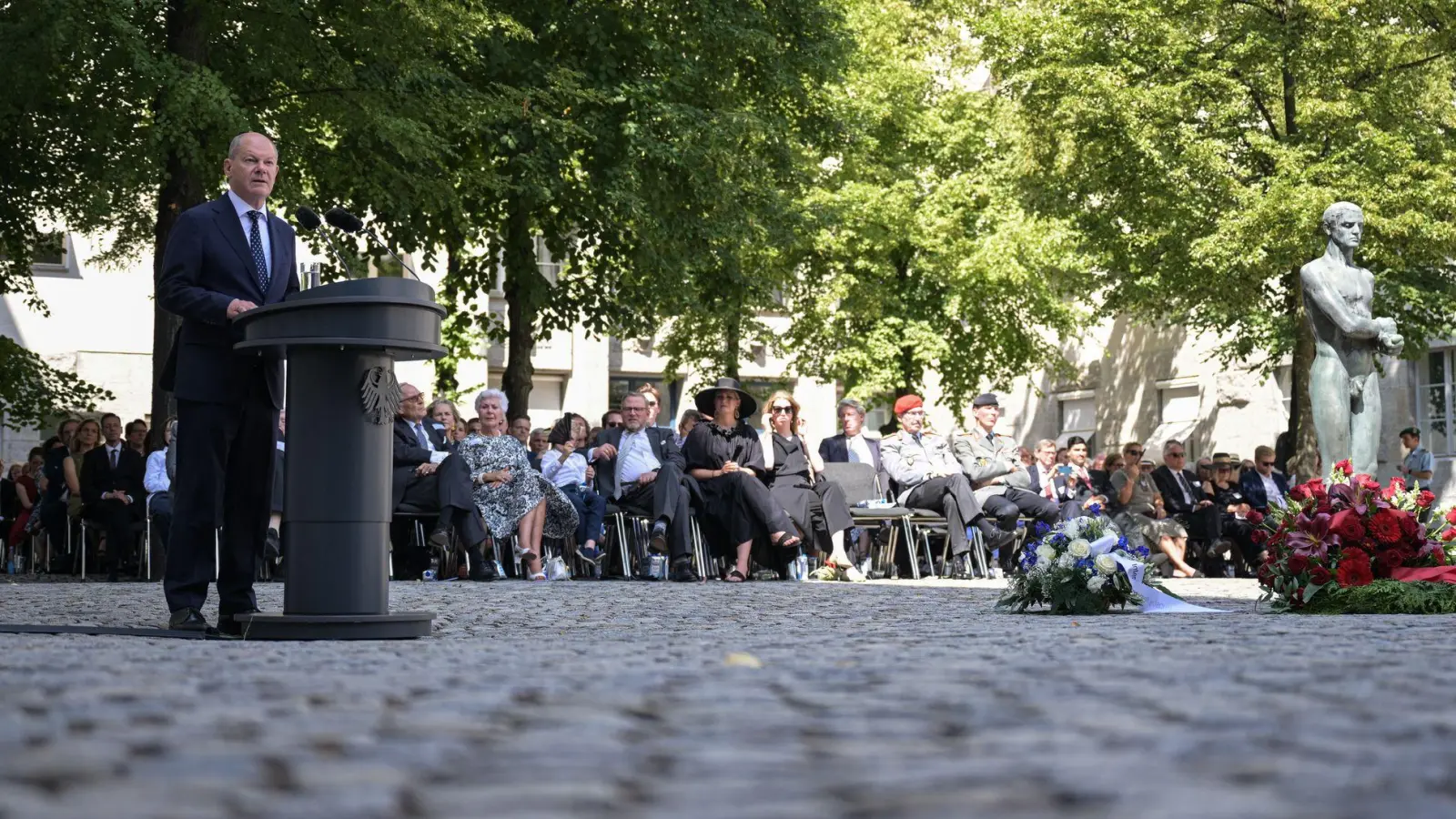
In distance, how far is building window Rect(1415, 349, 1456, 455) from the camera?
110 feet

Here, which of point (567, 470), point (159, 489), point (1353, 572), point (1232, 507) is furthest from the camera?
point (1232, 507)

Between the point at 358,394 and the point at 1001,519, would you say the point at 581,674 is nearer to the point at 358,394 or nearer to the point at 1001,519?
the point at 358,394

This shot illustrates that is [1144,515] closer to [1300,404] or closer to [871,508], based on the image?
[871,508]

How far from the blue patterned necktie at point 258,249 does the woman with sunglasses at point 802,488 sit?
31.9 ft

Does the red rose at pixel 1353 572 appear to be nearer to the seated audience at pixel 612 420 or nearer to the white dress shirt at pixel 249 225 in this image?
the white dress shirt at pixel 249 225

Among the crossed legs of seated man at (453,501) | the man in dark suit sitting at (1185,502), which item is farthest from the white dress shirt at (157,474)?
the man in dark suit sitting at (1185,502)

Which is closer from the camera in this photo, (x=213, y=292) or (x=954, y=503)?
(x=213, y=292)

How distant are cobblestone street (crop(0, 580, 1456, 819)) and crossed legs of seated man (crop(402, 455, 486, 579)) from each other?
9406 mm

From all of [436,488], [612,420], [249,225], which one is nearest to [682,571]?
[436,488]

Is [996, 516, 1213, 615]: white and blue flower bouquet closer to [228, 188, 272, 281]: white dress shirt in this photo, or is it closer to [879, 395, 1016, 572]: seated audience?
[228, 188, 272, 281]: white dress shirt

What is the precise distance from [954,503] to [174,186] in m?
7.73

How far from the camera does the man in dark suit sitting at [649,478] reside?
16.7 meters

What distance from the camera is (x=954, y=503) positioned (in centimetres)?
1861

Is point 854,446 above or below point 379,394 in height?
above
